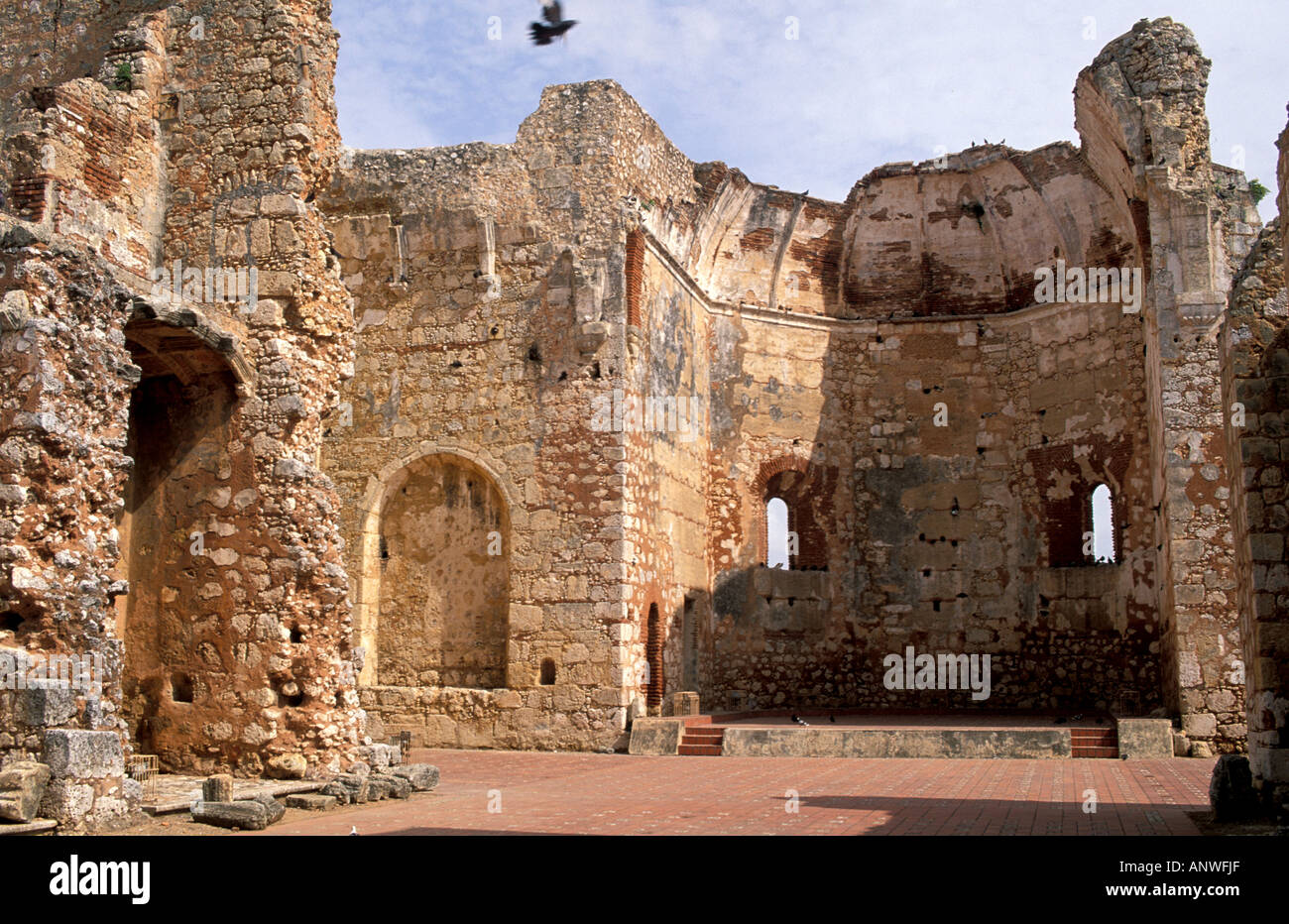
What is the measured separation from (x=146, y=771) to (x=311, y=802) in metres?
1.83

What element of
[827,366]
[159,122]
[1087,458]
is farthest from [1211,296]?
[159,122]

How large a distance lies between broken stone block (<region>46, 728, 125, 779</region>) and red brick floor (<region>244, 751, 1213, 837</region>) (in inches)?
50.4

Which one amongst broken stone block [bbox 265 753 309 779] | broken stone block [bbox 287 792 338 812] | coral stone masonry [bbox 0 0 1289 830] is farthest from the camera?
broken stone block [bbox 265 753 309 779]

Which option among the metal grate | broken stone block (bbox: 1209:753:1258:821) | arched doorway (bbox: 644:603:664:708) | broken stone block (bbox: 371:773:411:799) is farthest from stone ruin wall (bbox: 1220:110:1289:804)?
arched doorway (bbox: 644:603:664:708)

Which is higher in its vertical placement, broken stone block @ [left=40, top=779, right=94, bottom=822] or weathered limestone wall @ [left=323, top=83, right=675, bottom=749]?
weathered limestone wall @ [left=323, top=83, right=675, bottom=749]

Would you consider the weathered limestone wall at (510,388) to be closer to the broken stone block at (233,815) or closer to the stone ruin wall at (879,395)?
the stone ruin wall at (879,395)

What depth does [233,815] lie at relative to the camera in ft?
30.1

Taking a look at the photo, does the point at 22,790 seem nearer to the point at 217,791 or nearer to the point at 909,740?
the point at 217,791

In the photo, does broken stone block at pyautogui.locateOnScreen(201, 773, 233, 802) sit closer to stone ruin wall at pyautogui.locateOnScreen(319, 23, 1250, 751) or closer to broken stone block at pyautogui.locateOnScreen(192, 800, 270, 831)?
broken stone block at pyautogui.locateOnScreen(192, 800, 270, 831)

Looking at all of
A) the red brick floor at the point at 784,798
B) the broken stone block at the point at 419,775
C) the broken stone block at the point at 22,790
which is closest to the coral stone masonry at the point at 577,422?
the broken stone block at the point at 22,790

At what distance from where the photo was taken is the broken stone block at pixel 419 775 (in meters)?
11.7

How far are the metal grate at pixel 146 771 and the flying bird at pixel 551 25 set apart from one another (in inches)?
284

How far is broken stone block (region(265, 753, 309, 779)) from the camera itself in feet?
37.5
